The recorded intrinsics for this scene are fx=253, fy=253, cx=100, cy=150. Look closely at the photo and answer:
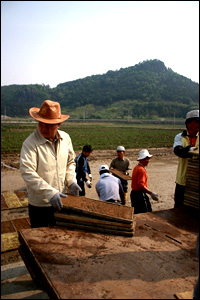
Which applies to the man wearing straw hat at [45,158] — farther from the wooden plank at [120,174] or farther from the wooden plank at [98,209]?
the wooden plank at [120,174]

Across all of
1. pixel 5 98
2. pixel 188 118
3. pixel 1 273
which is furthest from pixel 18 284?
pixel 5 98

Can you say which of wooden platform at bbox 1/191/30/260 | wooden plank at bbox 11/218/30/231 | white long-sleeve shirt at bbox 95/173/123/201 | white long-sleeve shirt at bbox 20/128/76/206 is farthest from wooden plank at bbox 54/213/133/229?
wooden plank at bbox 11/218/30/231

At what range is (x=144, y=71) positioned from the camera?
162 meters

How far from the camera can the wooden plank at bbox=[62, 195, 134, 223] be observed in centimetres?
221

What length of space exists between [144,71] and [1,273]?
170 m

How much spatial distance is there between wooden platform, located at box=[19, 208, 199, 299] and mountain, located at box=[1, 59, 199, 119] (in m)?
88.7

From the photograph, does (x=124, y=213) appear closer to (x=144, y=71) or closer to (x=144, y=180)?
(x=144, y=180)

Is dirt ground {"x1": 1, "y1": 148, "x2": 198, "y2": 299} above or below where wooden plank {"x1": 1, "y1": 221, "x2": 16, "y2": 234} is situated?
above

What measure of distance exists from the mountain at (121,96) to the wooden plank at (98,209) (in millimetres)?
88396

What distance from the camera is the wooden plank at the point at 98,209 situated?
Result: 221cm

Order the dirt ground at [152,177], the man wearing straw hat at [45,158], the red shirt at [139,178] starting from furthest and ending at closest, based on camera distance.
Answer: the dirt ground at [152,177] < the red shirt at [139,178] < the man wearing straw hat at [45,158]

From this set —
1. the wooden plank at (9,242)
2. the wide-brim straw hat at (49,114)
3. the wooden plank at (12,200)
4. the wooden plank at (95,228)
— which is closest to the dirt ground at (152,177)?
the wooden plank at (12,200)

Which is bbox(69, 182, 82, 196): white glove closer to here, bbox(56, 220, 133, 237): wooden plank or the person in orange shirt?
bbox(56, 220, 133, 237): wooden plank

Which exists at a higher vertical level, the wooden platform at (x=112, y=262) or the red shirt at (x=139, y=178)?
the red shirt at (x=139, y=178)
